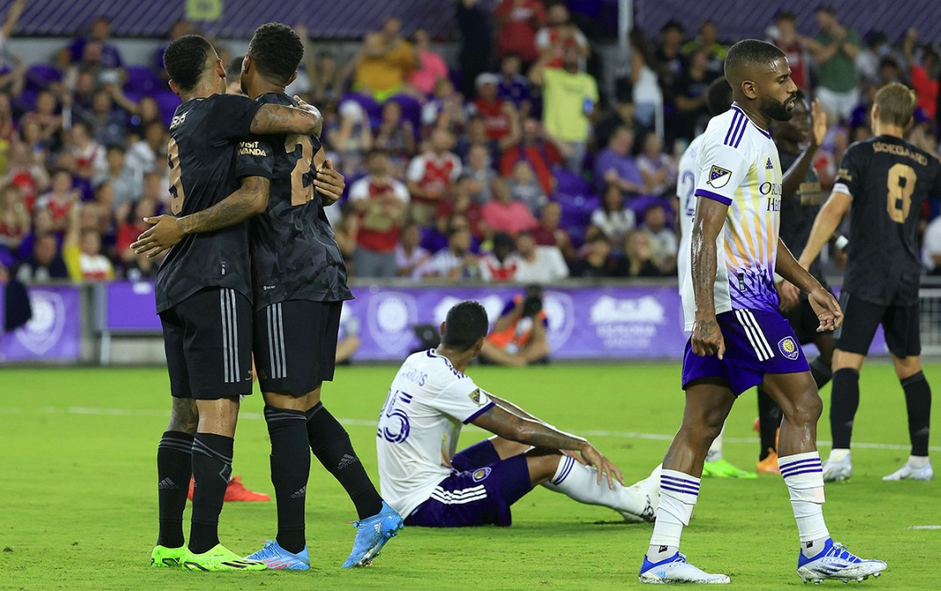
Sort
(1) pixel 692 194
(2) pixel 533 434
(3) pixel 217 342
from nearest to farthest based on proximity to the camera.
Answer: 1. (3) pixel 217 342
2. (2) pixel 533 434
3. (1) pixel 692 194

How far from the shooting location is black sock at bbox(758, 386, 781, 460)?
9531 mm

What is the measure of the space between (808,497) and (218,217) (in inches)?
99.4

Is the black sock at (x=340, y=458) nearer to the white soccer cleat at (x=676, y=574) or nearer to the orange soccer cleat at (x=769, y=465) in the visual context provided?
the white soccer cleat at (x=676, y=574)

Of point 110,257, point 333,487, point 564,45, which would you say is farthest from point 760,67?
point 564,45

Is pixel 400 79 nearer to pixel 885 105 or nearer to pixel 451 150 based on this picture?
pixel 451 150

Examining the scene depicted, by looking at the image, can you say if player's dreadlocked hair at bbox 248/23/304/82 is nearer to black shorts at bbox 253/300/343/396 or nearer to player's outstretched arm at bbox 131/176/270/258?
→ player's outstretched arm at bbox 131/176/270/258

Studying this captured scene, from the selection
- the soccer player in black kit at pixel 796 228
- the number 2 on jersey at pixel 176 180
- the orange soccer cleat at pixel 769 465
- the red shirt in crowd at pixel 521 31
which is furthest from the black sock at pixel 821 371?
the red shirt in crowd at pixel 521 31

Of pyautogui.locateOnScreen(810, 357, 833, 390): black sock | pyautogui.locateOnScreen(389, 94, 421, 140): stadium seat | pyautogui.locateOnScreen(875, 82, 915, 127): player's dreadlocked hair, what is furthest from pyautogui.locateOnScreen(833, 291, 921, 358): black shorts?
pyautogui.locateOnScreen(389, 94, 421, 140): stadium seat

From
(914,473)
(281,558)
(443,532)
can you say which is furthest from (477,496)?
(914,473)

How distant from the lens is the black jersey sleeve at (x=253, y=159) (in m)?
5.88

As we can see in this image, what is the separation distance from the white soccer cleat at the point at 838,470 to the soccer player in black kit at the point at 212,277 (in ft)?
14.3

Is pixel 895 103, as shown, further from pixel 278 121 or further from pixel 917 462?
pixel 278 121

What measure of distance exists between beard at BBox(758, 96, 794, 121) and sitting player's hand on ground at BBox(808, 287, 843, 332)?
696 mm

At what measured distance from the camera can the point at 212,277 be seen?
229 inches
